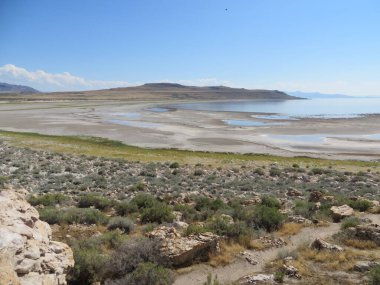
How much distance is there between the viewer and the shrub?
7.60 metres

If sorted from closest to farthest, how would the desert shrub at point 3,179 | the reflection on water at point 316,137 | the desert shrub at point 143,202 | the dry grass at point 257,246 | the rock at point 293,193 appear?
the dry grass at point 257,246, the desert shrub at point 143,202, the rock at point 293,193, the desert shrub at point 3,179, the reflection on water at point 316,137

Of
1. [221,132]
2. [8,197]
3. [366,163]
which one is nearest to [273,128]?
[221,132]

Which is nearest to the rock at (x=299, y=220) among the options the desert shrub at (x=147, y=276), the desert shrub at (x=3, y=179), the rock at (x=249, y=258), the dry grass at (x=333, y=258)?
the dry grass at (x=333, y=258)

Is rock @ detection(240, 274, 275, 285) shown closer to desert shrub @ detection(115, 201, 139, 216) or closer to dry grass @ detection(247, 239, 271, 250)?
dry grass @ detection(247, 239, 271, 250)

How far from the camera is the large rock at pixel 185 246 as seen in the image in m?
8.98

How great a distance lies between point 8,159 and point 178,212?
1933 cm

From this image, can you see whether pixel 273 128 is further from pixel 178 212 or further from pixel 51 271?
pixel 51 271

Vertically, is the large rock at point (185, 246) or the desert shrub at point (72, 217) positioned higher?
the large rock at point (185, 246)

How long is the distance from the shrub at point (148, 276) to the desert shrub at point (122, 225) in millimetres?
4078

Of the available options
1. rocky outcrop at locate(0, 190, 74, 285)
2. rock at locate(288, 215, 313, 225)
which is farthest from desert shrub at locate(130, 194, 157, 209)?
rocky outcrop at locate(0, 190, 74, 285)

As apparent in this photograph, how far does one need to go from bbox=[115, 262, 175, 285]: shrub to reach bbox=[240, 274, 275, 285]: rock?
1.68 meters

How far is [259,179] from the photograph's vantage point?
76.7ft

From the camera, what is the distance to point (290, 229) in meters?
12.0

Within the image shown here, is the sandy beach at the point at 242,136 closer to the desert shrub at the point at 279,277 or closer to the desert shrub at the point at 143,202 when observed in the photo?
the desert shrub at the point at 143,202
